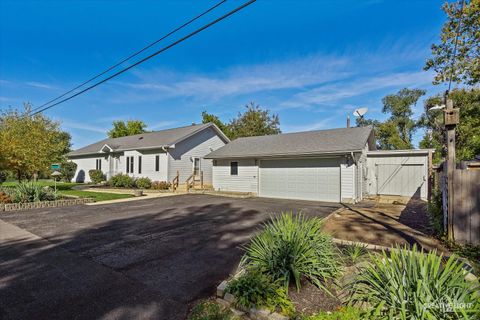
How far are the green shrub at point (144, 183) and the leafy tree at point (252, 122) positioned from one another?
59.7 ft

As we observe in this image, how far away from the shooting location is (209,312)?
3.09 m

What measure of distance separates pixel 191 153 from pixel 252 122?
1705cm

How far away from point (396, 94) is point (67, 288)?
139ft

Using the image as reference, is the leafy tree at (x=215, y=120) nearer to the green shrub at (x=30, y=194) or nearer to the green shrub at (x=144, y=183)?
the green shrub at (x=144, y=183)

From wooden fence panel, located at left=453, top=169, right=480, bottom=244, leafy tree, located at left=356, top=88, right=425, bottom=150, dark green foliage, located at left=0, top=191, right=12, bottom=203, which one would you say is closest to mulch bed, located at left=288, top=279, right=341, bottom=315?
wooden fence panel, located at left=453, top=169, right=480, bottom=244

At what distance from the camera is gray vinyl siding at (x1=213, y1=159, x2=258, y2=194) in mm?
16562

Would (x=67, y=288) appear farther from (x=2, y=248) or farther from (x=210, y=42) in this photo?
(x=210, y=42)

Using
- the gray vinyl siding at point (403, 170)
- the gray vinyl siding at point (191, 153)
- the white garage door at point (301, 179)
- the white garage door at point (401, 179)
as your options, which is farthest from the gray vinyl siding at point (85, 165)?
the white garage door at point (401, 179)

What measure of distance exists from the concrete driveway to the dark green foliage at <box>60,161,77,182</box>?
22943 millimetres

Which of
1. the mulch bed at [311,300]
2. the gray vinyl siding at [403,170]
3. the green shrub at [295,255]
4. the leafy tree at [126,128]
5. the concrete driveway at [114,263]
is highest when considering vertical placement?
the leafy tree at [126,128]

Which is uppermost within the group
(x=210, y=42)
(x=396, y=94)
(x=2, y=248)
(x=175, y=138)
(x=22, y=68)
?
(x=396, y=94)

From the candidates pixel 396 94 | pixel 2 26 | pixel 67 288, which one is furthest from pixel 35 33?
pixel 396 94

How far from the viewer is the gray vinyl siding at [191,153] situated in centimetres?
1955

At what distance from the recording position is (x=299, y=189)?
14.7m
